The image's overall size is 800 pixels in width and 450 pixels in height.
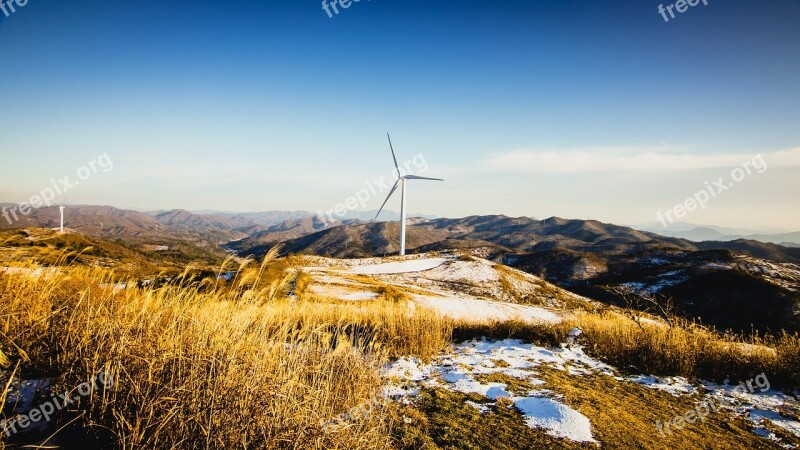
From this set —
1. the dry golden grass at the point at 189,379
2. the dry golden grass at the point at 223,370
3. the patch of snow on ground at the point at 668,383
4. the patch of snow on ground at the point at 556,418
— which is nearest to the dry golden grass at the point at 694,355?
the dry golden grass at the point at 223,370

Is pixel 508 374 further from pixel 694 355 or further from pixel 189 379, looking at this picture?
pixel 189 379

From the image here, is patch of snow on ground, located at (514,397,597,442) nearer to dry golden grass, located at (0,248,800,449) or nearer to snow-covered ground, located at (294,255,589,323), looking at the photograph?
dry golden grass, located at (0,248,800,449)

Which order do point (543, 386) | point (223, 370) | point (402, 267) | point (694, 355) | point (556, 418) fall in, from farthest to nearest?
1. point (402, 267)
2. point (694, 355)
3. point (543, 386)
4. point (556, 418)
5. point (223, 370)

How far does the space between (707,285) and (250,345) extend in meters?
73.6

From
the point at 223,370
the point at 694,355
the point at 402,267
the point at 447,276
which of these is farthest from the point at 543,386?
the point at 402,267

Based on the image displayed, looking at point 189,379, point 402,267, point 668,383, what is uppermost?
point 189,379

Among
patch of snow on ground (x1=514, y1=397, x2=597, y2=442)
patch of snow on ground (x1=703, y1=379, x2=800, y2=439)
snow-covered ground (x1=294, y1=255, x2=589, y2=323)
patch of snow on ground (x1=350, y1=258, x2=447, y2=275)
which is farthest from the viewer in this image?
patch of snow on ground (x1=350, y1=258, x2=447, y2=275)

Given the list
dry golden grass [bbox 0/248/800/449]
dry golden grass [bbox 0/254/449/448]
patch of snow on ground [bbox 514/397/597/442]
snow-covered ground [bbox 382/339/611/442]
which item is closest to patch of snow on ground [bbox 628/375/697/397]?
dry golden grass [bbox 0/248/800/449]

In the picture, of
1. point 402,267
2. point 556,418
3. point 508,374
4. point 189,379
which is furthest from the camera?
point 402,267

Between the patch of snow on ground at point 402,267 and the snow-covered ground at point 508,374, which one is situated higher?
the snow-covered ground at point 508,374

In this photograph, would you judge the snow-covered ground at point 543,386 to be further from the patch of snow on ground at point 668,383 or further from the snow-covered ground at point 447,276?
the snow-covered ground at point 447,276

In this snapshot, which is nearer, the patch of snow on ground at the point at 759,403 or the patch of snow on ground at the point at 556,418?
the patch of snow on ground at the point at 556,418

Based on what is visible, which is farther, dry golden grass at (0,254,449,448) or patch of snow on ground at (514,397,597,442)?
patch of snow on ground at (514,397,597,442)

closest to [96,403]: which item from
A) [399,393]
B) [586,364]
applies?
[399,393]
